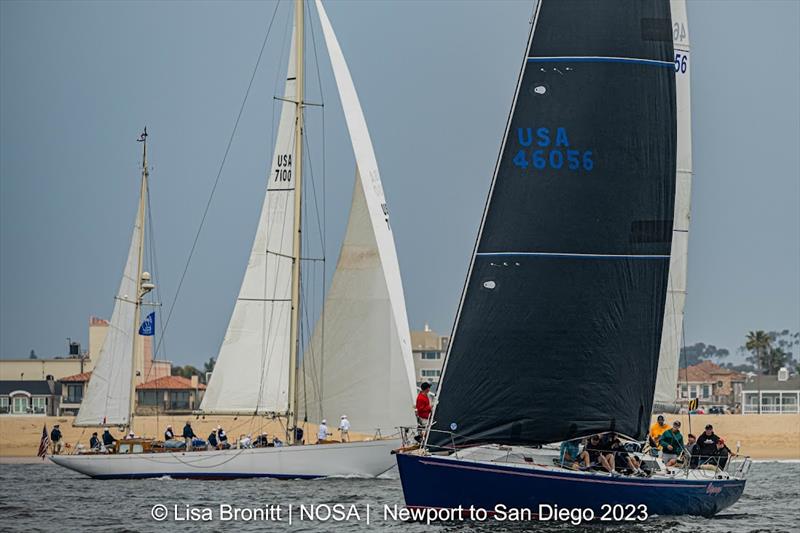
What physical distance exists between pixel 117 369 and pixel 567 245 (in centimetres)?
2226

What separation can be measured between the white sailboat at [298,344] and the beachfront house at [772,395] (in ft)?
158

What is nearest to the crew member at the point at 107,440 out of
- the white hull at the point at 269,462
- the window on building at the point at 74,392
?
the white hull at the point at 269,462

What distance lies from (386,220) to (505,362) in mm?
15896

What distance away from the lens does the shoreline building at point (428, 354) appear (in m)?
112

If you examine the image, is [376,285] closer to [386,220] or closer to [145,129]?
[386,220]

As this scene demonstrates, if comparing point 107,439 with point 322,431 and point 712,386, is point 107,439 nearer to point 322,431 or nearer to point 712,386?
point 322,431

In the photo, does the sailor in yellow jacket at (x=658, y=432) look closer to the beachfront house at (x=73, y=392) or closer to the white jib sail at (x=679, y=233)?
the white jib sail at (x=679, y=233)

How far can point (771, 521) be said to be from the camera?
88.6 ft

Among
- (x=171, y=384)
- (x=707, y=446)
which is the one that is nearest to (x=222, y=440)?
(x=707, y=446)

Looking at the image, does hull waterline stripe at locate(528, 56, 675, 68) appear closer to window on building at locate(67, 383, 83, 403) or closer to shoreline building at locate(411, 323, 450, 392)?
window on building at locate(67, 383, 83, 403)

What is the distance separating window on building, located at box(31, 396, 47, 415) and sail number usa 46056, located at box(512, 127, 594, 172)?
217ft

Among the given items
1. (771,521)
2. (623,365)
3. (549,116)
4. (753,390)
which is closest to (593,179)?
(549,116)

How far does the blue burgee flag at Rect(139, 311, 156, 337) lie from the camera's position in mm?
43263

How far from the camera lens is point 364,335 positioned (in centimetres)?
3797
